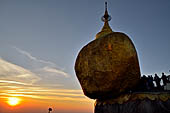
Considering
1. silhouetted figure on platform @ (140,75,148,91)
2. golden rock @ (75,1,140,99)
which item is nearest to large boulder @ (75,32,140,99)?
golden rock @ (75,1,140,99)

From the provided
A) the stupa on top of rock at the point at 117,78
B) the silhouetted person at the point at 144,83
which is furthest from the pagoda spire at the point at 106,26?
the silhouetted person at the point at 144,83

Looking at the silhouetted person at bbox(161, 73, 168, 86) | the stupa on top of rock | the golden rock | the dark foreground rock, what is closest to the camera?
the dark foreground rock

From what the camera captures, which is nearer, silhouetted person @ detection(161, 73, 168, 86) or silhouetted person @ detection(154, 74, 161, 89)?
silhouetted person @ detection(161, 73, 168, 86)

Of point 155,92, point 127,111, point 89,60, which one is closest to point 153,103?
point 155,92

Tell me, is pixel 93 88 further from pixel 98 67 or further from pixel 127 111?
pixel 127 111

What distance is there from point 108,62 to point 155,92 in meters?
4.14

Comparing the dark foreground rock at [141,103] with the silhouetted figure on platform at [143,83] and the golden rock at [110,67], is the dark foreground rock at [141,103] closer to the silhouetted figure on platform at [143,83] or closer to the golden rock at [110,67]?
the golden rock at [110,67]

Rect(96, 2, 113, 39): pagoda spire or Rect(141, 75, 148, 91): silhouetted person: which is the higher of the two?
Rect(96, 2, 113, 39): pagoda spire

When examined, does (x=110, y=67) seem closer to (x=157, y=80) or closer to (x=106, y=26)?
(x=157, y=80)

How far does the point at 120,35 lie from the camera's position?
1479cm

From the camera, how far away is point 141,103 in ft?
44.1

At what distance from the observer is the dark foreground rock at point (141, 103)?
43.2 ft

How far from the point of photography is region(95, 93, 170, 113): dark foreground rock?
43.2 ft

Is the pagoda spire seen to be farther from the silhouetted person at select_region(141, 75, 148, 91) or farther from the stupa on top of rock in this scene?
the silhouetted person at select_region(141, 75, 148, 91)
